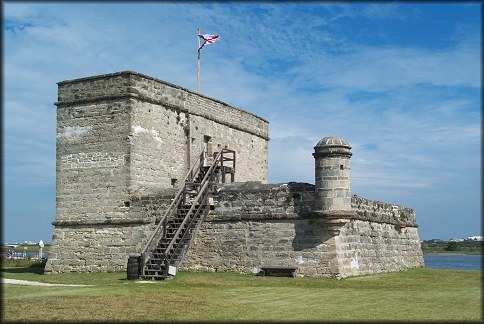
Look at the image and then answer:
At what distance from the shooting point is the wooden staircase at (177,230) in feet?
67.6

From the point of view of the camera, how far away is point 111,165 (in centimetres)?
2419

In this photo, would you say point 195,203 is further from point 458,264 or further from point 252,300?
point 458,264

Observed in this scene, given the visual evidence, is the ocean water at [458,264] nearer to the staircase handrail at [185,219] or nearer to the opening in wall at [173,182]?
the staircase handrail at [185,219]

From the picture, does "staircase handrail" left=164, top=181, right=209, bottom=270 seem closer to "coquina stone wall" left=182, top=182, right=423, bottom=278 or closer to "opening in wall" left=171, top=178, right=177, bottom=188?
"coquina stone wall" left=182, top=182, right=423, bottom=278

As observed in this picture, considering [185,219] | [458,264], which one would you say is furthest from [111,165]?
[458,264]

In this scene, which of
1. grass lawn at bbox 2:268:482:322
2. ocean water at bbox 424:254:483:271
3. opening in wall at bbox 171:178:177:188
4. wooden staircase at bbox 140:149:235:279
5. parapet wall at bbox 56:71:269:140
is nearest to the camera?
grass lawn at bbox 2:268:482:322

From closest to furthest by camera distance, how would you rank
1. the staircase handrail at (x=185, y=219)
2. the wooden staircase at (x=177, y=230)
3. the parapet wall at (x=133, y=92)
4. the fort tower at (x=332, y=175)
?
the fort tower at (x=332, y=175) → the wooden staircase at (x=177, y=230) → the staircase handrail at (x=185, y=219) → the parapet wall at (x=133, y=92)

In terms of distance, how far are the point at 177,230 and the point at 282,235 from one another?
11.5ft

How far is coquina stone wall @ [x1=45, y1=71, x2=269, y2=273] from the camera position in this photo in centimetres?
2398

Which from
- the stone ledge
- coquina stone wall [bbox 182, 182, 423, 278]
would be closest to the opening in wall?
the stone ledge

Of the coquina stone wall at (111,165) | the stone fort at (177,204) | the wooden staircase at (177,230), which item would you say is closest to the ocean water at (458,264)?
the stone fort at (177,204)

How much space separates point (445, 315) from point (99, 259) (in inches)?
591

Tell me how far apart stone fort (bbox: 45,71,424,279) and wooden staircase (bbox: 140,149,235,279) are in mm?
43

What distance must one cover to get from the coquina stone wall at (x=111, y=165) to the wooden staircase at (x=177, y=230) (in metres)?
0.78
